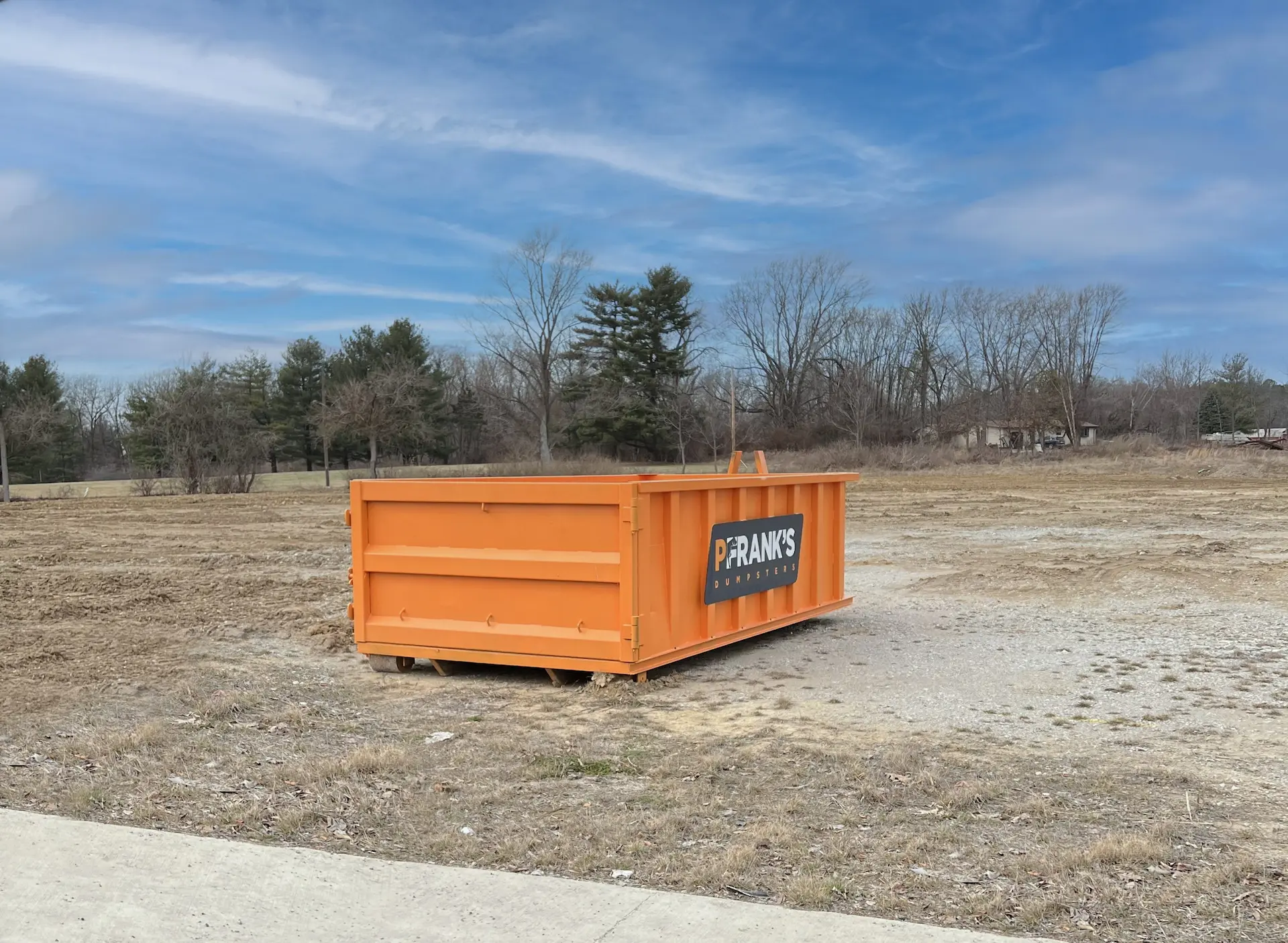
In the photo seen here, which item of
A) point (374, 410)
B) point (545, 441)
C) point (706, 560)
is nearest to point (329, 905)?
point (706, 560)

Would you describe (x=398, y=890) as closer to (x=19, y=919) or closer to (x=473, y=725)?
(x=19, y=919)

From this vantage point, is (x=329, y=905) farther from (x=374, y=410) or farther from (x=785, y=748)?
(x=374, y=410)

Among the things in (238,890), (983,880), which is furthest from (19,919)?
(983,880)

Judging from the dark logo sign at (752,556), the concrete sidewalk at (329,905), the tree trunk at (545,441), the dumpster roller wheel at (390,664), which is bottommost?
the dumpster roller wheel at (390,664)

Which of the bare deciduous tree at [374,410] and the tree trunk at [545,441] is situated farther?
the tree trunk at [545,441]

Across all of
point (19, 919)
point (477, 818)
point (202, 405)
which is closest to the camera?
point (19, 919)

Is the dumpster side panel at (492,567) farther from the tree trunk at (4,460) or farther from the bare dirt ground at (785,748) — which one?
the tree trunk at (4,460)

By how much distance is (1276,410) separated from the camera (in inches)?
3563

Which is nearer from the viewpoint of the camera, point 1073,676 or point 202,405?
point 1073,676

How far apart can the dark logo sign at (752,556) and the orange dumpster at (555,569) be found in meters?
0.01

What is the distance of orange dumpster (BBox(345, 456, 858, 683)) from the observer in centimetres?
700

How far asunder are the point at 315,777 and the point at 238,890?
134 cm

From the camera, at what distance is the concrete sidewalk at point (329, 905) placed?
132 inches

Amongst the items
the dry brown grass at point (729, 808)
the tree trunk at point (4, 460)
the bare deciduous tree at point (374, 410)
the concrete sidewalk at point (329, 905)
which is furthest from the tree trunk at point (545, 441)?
the concrete sidewalk at point (329, 905)
